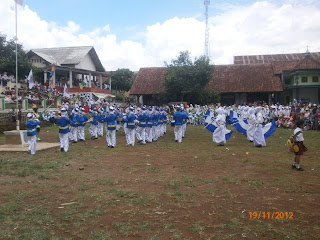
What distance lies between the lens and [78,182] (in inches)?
306

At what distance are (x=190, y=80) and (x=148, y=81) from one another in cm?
722

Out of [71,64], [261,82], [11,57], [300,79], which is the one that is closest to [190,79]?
[261,82]

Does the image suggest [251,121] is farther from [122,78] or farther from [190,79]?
[122,78]

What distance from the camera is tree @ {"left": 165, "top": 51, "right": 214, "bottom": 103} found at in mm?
31625

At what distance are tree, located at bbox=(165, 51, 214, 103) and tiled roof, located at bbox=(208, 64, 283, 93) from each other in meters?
2.94

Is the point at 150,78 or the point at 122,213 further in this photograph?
the point at 150,78

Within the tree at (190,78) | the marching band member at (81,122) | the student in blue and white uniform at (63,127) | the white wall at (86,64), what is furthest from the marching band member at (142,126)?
the white wall at (86,64)

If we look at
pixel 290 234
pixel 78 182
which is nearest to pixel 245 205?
pixel 290 234

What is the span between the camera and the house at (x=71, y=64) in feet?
117

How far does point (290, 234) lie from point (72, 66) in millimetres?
36063

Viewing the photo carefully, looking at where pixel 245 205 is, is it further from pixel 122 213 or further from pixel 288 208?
pixel 122 213
